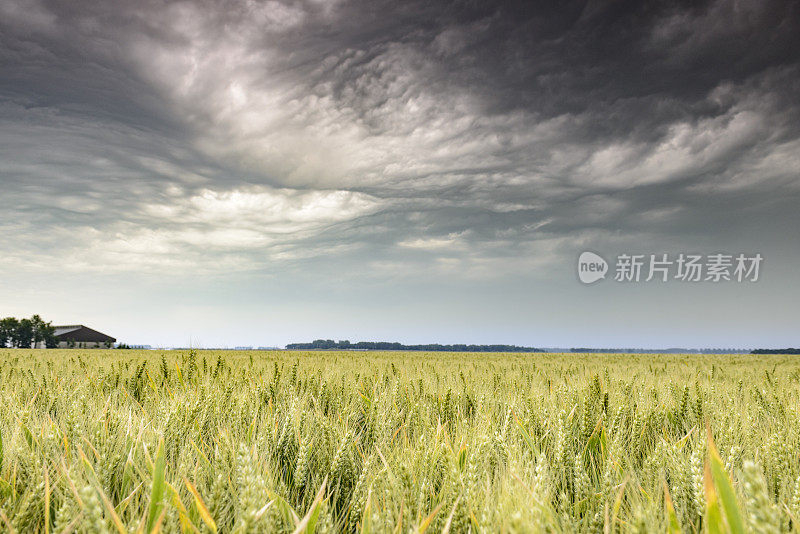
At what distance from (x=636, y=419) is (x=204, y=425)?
2615 millimetres

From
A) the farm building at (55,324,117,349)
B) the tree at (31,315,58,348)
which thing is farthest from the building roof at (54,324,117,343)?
the tree at (31,315,58,348)

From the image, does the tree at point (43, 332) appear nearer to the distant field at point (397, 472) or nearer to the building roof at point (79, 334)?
the building roof at point (79, 334)

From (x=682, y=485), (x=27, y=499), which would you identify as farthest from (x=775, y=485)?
(x=27, y=499)

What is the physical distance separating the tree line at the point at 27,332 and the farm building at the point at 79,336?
2.25 meters

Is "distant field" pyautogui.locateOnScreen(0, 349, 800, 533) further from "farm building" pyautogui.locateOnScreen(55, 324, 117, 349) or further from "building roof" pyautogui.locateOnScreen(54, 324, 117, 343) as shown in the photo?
"building roof" pyautogui.locateOnScreen(54, 324, 117, 343)

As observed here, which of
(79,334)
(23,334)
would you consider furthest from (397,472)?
(79,334)

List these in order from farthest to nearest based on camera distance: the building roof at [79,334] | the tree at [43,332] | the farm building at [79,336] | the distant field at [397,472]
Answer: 1. the building roof at [79,334]
2. the farm building at [79,336]
3. the tree at [43,332]
4. the distant field at [397,472]

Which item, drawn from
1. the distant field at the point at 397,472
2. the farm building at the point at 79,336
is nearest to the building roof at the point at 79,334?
the farm building at the point at 79,336

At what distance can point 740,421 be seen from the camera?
2727mm

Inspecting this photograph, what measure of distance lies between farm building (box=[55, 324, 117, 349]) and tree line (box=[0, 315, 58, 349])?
88.7 inches

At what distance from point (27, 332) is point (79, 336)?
8.79 m

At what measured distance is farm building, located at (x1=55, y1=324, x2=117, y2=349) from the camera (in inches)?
3369

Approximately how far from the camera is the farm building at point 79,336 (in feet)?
281

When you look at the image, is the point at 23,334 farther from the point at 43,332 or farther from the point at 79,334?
the point at 79,334
